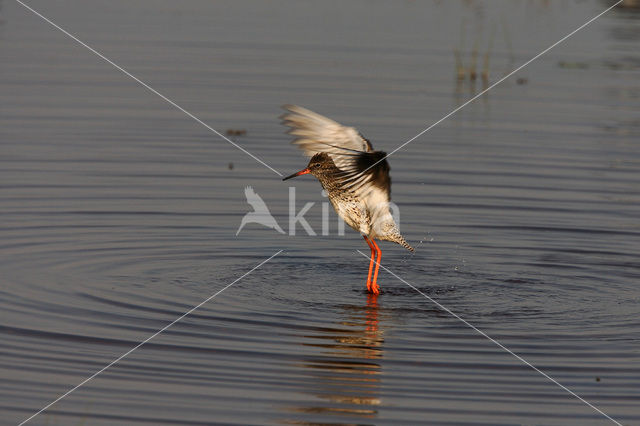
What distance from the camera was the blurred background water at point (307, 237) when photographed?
7.38 metres

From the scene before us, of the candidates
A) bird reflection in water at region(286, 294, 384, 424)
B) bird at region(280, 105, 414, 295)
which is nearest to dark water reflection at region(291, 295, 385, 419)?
bird reflection in water at region(286, 294, 384, 424)

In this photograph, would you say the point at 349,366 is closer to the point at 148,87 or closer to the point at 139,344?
the point at 139,344

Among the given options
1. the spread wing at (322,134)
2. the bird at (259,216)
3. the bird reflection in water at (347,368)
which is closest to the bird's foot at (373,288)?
the bird reflection in water at (347,368)

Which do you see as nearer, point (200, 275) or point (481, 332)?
point (481, 332)

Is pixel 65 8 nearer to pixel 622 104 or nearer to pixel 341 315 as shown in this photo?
pixel 622 104

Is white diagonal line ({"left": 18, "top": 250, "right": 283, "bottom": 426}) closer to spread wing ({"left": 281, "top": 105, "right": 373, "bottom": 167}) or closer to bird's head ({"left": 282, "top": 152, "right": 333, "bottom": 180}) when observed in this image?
bird's head ({"left": 282, "top": 152, "right": 333, "bottom": 180})

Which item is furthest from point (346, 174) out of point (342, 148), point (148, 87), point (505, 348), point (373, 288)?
point (148, 87)

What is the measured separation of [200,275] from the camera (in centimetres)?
1020

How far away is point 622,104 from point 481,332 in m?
11.3

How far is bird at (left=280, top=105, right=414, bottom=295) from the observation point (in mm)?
9781

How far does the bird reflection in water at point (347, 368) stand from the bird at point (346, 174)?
1041 mm

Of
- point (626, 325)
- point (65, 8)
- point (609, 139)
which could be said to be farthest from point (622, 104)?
point (65, 8)

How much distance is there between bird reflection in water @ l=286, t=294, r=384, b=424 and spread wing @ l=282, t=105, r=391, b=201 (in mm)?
1031

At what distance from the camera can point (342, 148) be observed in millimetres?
9336
